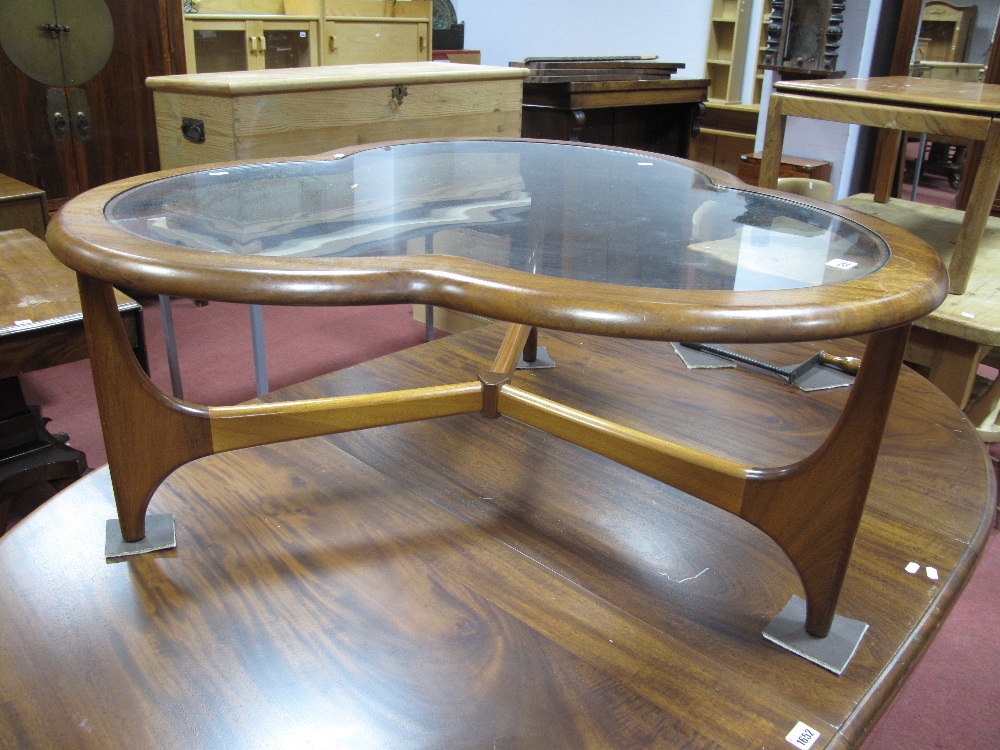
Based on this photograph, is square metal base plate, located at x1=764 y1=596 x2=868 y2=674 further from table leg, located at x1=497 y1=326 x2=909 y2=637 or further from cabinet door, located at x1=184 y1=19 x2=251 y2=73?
cabinet door, located at x1=184 y1=19 x2=251 y2=73

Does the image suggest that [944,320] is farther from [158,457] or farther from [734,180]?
[158,457]

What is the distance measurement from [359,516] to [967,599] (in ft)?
4.50

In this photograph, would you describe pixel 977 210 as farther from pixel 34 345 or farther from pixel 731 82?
pixel 731 82

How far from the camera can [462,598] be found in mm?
958

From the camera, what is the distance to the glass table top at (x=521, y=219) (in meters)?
0.86

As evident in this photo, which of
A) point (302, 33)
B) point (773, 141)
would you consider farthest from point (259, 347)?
point (302, 33)

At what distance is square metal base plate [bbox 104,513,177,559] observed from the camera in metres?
1.01

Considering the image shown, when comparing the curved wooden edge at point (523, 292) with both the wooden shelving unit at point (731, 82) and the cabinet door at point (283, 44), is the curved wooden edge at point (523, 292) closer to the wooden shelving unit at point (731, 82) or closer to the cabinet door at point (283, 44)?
the cabinet door at point (283, 44)

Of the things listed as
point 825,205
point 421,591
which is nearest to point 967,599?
point 825,205

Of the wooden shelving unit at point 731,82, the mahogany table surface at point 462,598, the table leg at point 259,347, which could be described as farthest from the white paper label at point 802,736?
the wooden shelving unit at point 731,82

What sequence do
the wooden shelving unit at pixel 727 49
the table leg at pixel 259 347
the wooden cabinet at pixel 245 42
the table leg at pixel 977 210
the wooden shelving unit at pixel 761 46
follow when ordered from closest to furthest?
the table leg at pixel 977 210 → the table leg at pixel 259 347 → the wooden cabinet at pixel 245 42 → the wooden shelving unit at pixel 761 46 → the wooden shelving unit at pixel 727 49

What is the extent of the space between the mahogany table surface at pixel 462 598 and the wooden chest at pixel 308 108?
1.10 metres

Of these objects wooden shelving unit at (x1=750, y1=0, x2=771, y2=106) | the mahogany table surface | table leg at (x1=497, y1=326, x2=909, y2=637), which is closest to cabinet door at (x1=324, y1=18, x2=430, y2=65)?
wooden shelving unit at (x1=750, y1=0, x2=771, y2=106)

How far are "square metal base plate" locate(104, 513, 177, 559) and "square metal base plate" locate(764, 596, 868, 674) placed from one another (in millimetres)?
740
